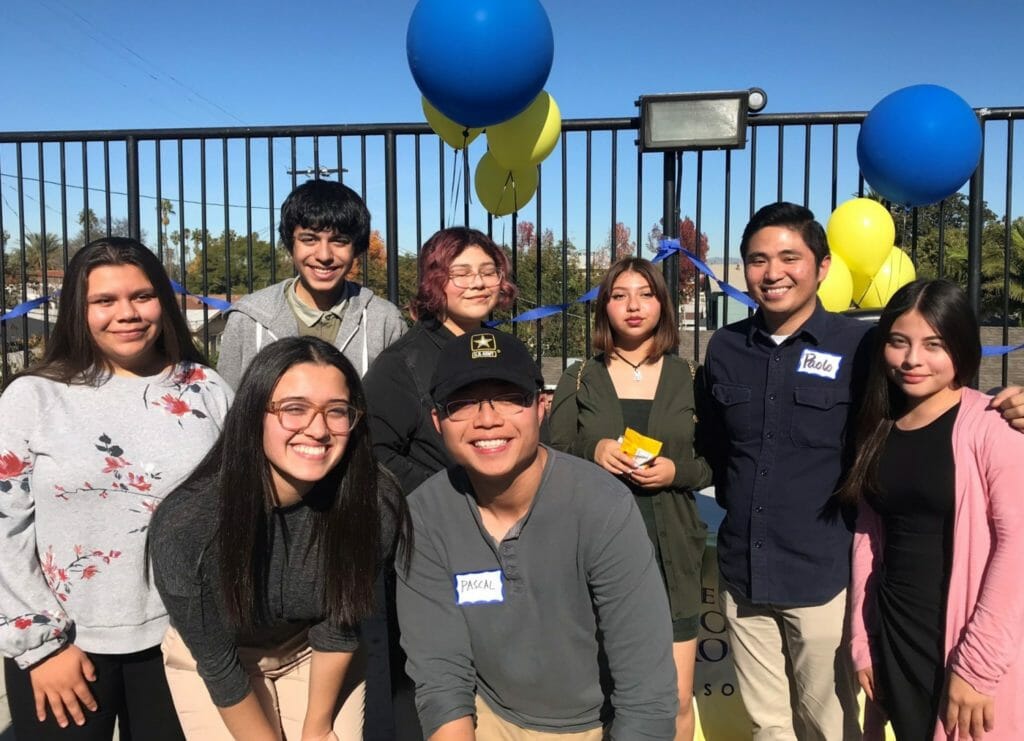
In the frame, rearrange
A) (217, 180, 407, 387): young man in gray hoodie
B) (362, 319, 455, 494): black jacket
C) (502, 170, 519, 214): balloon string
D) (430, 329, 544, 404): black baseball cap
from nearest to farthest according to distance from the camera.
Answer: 1. (430, 329, 544, 404): black baseball cap
2. (362, 319, 455, 494): black jacket
3. (217, 180, 407, 387): young man in gray hoodie
4. (502, 170, 519, 214): balloon string

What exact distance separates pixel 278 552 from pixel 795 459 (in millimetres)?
1534

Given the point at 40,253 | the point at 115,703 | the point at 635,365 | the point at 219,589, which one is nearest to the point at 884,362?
the point at 635,365

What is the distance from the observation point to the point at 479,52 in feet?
9.39

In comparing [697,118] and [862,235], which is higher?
[697,118]

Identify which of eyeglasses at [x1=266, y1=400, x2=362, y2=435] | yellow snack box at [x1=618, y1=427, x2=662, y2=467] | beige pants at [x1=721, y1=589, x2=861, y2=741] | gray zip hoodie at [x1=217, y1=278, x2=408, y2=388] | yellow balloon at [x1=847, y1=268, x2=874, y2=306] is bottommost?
beige pants at [x1=721, y1=589, x2=861, y2=741]

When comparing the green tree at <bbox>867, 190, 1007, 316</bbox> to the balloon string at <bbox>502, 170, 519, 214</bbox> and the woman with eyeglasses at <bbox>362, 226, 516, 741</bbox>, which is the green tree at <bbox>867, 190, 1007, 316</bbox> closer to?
the balloon string at <bbox>502, 170, 519, 214</bbox>

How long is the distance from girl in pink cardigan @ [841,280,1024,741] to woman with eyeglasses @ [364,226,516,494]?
4.07 ft

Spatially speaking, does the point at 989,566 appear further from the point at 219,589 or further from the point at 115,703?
the point at 115,703

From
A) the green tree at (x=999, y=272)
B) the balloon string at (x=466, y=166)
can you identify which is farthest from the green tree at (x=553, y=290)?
the green tree at (x=999, y=272)

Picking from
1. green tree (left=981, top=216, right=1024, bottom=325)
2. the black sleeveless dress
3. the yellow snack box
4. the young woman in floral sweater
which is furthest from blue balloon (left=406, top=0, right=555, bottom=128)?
green tree (left=981, top=216, right=1024, bottom=325)

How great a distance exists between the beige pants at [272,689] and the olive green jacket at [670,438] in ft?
3.26

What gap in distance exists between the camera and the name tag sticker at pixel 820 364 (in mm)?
2359

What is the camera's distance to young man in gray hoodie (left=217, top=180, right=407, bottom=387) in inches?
113

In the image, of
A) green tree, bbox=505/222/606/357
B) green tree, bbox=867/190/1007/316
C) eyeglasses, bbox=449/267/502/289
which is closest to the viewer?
eyeglasses, bbox=449/267/502/289
